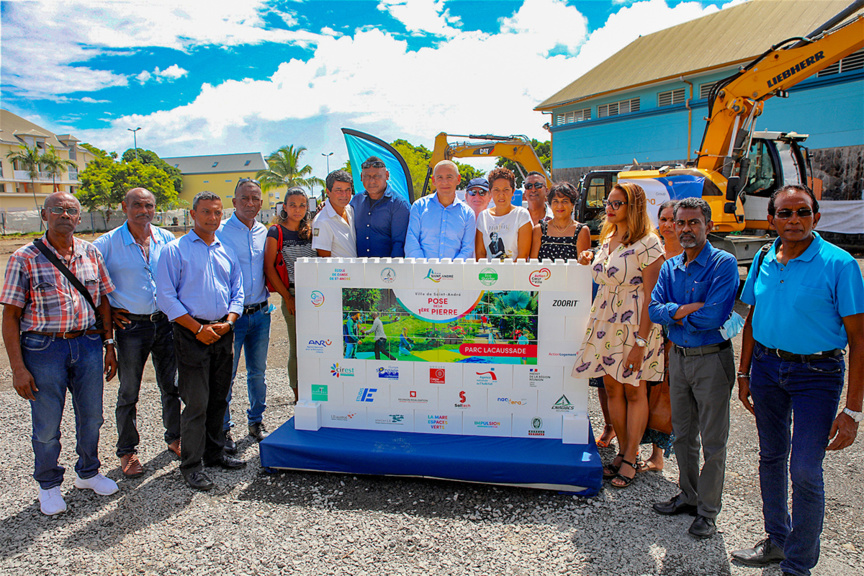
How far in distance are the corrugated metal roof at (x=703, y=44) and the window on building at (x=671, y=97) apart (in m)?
0.82

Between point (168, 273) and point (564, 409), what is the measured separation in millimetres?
2977

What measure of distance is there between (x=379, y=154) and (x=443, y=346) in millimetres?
4478

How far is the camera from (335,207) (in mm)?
4660

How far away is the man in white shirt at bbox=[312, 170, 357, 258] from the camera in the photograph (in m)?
4.56

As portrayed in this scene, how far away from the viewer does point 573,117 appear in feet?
87.7

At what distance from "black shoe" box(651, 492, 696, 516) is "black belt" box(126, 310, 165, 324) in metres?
3.76

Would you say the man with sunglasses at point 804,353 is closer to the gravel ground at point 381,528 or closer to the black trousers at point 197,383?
the gravel ground at point 381,528

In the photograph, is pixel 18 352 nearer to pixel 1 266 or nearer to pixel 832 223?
pixel 1 266

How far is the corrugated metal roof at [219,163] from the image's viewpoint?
9094 cm

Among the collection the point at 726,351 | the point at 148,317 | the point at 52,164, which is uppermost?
the point at 52,164

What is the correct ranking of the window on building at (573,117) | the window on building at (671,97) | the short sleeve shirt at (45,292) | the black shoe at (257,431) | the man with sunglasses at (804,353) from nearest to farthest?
the man with sunglasses at (804,353), the short sleeve shirt at (45,292), the black shoe at (257,431), the window on building at (671,97), the window on building at (573,117)

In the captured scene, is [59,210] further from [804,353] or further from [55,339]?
[804,353]

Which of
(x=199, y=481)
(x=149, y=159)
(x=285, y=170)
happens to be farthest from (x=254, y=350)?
(x=149, y=159)

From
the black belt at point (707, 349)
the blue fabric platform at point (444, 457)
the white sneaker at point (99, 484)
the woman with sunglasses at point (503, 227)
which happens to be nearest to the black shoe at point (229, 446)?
the blue fabric platform at point (444, 457)
